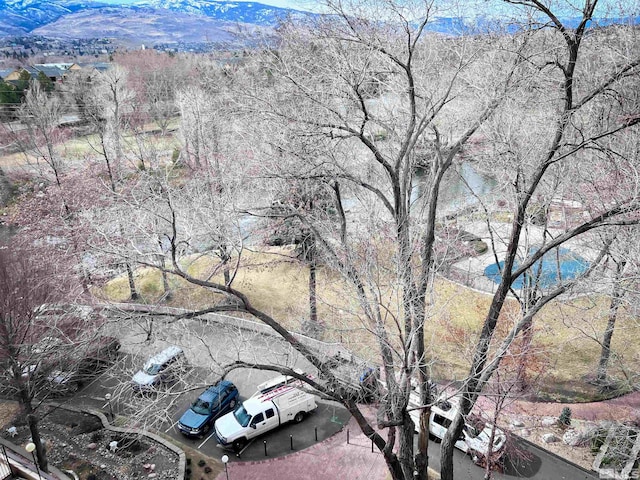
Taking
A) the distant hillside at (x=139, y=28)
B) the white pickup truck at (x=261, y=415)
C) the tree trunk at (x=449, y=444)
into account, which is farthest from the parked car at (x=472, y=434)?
the distant hillside at (x=139, y=28)

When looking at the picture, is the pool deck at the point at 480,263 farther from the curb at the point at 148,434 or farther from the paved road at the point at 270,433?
the curb at the point at 148,434

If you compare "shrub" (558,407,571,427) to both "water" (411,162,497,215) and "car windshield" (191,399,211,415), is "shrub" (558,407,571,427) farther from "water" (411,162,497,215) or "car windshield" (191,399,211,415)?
"car windshield" (191,399,211,415)

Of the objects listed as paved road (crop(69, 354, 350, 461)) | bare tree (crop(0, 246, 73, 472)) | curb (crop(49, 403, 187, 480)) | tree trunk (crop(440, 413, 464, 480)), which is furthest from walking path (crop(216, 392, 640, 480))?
bare tree (crop(0, 246, 73, 472))

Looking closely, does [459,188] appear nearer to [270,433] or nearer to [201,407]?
[270,433]

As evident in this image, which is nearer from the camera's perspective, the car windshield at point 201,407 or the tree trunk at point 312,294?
the car windshield at point 201,407

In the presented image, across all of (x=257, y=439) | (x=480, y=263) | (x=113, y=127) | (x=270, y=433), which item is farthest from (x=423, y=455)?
(x=113, y=127)
